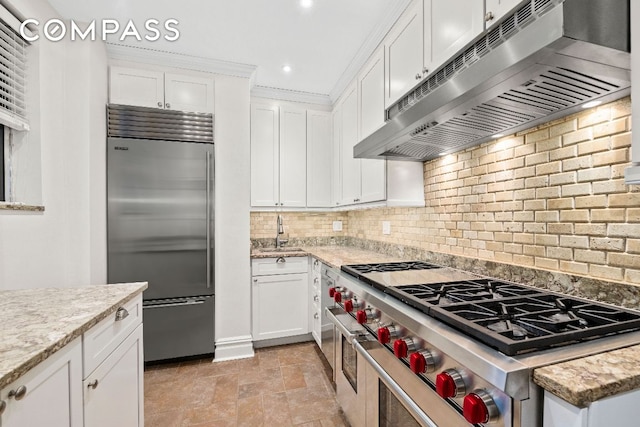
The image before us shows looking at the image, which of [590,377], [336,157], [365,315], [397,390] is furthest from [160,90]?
[590,377]

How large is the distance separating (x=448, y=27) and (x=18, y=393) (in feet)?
6.64

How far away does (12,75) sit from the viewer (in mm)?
1701

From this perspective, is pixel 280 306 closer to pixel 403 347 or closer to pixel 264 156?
pixel 264 156

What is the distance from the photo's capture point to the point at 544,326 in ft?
2.69

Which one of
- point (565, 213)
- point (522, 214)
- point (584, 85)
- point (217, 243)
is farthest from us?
point (217, 243)

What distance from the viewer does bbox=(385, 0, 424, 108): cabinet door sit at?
5.34ft

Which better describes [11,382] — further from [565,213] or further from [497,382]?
[565,213]

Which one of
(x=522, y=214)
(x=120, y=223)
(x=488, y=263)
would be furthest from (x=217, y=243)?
(x=522, y=214)

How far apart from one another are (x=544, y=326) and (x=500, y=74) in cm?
74

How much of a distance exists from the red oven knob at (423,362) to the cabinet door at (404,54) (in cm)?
140

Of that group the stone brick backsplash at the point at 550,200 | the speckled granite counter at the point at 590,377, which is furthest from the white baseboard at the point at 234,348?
the speckled granite counter at the point at 590,377

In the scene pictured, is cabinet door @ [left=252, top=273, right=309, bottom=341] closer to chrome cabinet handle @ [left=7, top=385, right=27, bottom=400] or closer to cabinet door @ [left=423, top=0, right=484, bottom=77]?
chrome cabinet handle @ [left=7, top=385, right=27, bottom=400]

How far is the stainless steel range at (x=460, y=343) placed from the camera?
691mm

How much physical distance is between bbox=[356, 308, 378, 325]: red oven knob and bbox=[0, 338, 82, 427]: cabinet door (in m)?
1.12
